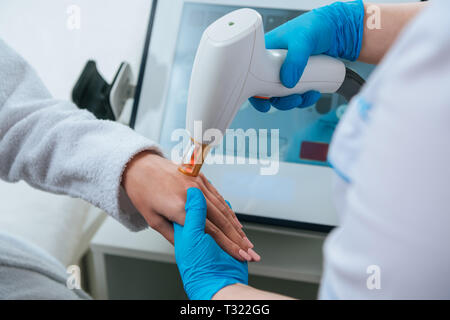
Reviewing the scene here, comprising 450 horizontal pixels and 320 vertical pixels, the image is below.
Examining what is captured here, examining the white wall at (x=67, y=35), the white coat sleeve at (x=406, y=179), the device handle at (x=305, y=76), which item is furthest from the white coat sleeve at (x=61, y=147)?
the white wall at (x=67, y=35)

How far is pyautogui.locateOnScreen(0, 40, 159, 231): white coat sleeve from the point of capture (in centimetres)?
60

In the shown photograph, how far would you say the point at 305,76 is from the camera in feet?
1.87

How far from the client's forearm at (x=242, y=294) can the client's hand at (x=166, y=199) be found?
0.10 meters

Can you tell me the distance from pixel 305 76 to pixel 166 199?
30 cm

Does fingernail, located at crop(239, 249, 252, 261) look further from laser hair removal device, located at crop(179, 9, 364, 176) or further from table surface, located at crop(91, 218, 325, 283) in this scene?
table surface, located at crop(91, 218, 325, 283)

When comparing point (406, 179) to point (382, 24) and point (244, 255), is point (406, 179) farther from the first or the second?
point (382, 24)

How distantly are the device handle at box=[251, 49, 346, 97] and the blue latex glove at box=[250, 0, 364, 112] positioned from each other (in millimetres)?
16

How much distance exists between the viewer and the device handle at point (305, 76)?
21.0 inches

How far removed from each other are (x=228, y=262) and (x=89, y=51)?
3.26 feet

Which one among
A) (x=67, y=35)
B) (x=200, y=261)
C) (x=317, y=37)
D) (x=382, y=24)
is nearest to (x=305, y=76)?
(x=317, y=37)
